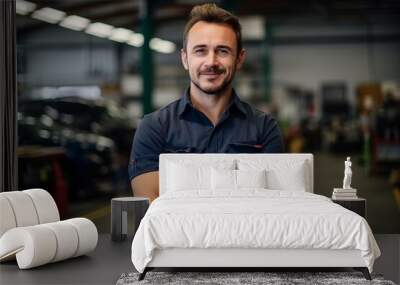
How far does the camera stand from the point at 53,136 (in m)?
7.06

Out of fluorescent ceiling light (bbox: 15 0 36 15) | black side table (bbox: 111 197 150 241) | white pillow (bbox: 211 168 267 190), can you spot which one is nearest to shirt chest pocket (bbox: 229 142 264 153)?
white pillow (bbox: 211 168 267 190)

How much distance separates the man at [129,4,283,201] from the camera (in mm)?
5723

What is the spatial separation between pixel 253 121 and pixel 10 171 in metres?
2.24

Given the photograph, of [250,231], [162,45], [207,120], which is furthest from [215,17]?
[250,231]

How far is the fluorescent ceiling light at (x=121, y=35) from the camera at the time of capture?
270 inches

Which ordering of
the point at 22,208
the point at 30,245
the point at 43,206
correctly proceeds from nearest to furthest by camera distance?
1. the point at 30,245
2. the point at 22,208
3. the point at 43,206

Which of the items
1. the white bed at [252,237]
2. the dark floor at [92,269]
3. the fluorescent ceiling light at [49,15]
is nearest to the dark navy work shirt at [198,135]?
the dark floor at [92,269]

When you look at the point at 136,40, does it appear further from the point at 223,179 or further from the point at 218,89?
the point at 223,179

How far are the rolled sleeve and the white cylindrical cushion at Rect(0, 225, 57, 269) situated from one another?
4.02 feet

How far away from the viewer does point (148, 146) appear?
5781 millimetres

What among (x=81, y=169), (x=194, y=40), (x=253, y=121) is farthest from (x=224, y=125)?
(x=81, y=169)

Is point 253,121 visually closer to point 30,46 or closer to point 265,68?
point 265,68

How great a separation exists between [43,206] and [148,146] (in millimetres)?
964

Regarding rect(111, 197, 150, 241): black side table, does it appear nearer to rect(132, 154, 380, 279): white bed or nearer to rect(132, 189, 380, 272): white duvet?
rect(132, 154, 380, 279): white bed
